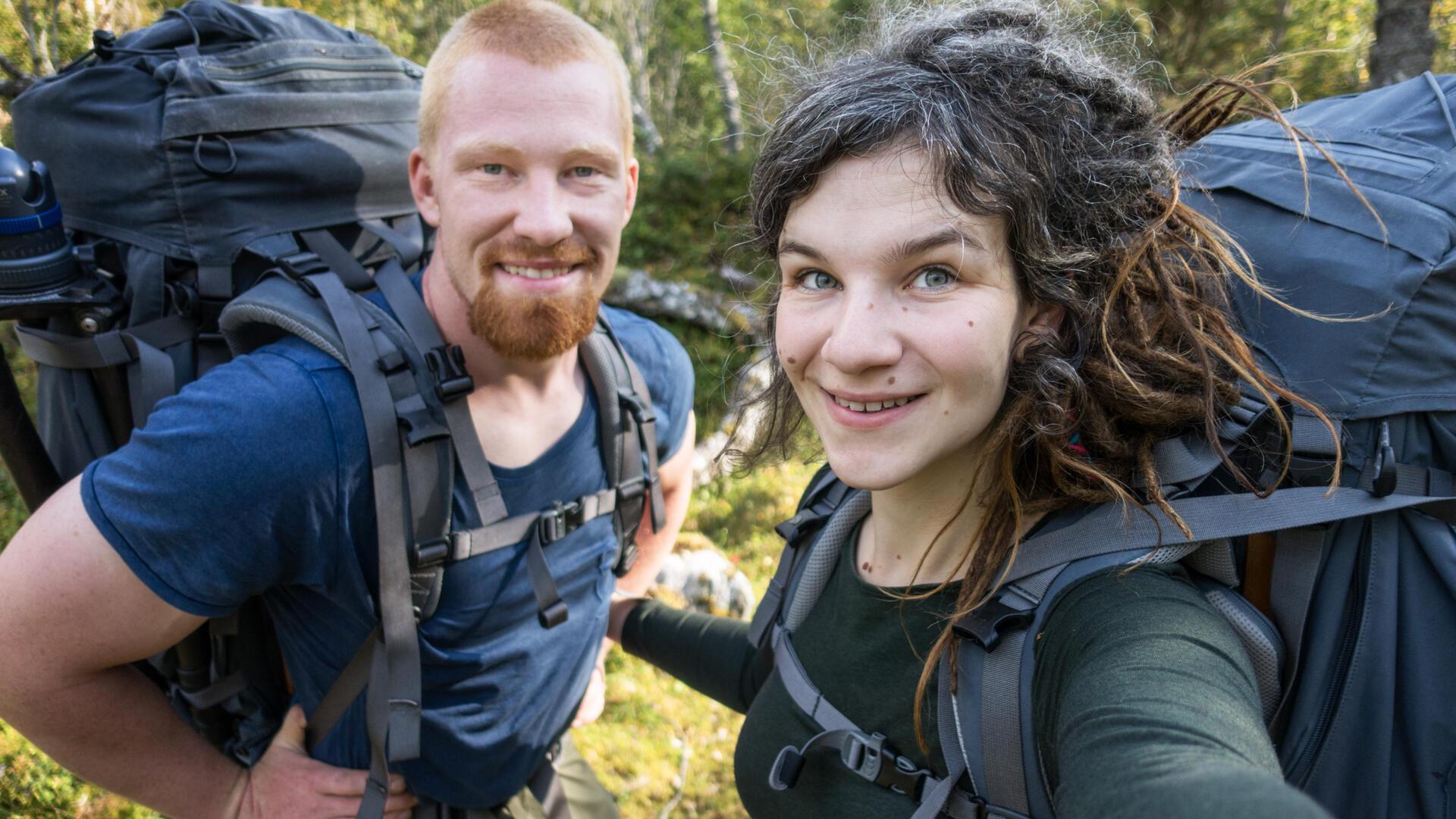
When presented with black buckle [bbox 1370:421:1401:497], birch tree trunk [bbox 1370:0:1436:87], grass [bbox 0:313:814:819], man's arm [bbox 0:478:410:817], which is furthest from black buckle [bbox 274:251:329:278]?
birch tree trunk [bbox 1370:0:1436:87]

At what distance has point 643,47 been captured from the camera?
18.3 metres

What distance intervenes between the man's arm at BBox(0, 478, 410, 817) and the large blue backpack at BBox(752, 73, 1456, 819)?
1.87 meters

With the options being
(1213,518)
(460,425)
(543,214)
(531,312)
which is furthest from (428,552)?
(1213,518)

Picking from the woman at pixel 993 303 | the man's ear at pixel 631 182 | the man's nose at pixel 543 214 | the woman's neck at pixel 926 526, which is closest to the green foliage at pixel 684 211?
the man's ear at pixel 631 182

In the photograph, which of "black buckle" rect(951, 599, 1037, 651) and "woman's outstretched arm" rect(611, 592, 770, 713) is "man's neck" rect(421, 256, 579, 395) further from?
"black buckle" rect(951, 599, 1037, 651)

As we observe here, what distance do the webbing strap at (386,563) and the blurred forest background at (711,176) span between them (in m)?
0.90

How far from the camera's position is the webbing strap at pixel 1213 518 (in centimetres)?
142

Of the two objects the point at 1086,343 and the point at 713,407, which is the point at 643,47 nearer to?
the point at 713,407

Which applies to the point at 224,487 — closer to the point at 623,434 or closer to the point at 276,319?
the point at 276,319

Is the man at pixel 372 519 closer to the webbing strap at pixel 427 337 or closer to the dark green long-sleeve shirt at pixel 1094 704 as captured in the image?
the webbing strap at pixel 427 337

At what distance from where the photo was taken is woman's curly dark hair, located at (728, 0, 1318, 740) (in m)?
1.55

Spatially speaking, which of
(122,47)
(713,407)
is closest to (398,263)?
(122,47)

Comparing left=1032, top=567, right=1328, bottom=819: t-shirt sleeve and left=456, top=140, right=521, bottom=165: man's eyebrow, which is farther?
left=456, top=140, right=521, bottom=165: man's eyebrow

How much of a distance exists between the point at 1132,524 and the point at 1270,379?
34cm
